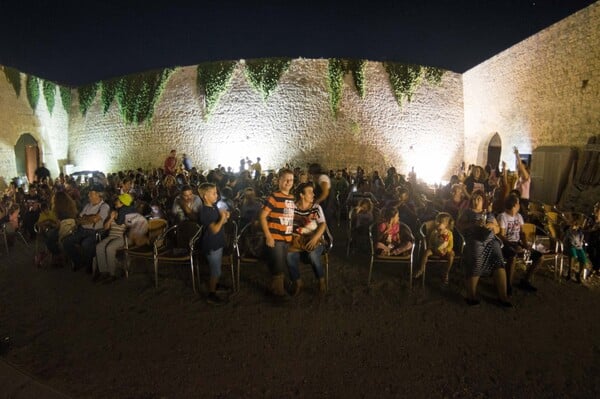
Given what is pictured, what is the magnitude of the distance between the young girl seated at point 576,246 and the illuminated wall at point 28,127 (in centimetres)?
2018

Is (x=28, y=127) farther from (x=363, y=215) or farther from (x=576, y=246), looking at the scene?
(x=576, y=246)

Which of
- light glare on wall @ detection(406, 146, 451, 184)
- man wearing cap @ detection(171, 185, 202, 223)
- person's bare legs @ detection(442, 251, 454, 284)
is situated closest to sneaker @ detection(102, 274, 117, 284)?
man wearing cap @ detection(171, 185, 202, 223)

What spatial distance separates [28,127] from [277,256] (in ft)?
64.5

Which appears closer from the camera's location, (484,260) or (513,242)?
(484,260)

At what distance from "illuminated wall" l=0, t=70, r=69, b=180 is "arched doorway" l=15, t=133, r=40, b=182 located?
1.54 feet

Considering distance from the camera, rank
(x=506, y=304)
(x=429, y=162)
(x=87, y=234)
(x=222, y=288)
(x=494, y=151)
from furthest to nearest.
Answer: (x=429, y=162), (x=494, y=151), (x=87, y=234), (x=222, y=288), (x=506, y=304)

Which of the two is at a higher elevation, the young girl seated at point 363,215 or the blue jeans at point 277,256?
the young girl seated at point 363,215

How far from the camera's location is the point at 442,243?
4.08 m

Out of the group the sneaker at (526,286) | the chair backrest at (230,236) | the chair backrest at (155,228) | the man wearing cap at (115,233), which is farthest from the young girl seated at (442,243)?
the man wearing cap at (115,233)

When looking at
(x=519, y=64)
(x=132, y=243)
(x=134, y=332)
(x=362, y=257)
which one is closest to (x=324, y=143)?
(x=519, y=64)

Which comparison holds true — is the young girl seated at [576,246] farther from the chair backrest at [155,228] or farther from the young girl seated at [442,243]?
the chair backrest at [155,228]

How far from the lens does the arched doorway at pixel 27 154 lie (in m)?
18.2

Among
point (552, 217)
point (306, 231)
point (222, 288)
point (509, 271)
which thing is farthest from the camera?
point (552, 217)

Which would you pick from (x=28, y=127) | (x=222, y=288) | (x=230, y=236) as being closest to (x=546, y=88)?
(x=230, y=236)
